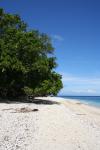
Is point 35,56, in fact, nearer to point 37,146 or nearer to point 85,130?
point 85,130

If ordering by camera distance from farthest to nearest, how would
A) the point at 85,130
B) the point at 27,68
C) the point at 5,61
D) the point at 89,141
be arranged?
the point at 27,68
the point at 5,61
the point at 85,130
the point at 89,141

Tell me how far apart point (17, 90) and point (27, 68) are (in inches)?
163

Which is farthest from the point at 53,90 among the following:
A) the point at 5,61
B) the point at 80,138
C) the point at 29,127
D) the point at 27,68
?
the point at 80,138

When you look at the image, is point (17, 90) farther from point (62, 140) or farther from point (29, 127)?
point (62, 140)

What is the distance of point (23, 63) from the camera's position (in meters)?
32.0

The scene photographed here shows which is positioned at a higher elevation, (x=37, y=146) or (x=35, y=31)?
(x=35, y=31)

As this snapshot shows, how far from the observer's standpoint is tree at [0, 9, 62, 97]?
30933 millimetres

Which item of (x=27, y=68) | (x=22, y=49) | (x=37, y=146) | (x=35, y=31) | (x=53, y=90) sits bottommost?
(x=37, y=146)

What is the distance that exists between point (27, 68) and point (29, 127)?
1693cm

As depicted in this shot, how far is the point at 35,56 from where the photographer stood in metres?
32.8

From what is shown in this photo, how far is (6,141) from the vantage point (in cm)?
1154

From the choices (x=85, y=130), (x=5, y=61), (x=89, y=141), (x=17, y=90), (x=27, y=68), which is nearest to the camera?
(x=89, y=141)

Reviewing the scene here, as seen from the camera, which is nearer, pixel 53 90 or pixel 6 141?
pixel 6 141

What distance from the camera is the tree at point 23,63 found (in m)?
30.9
